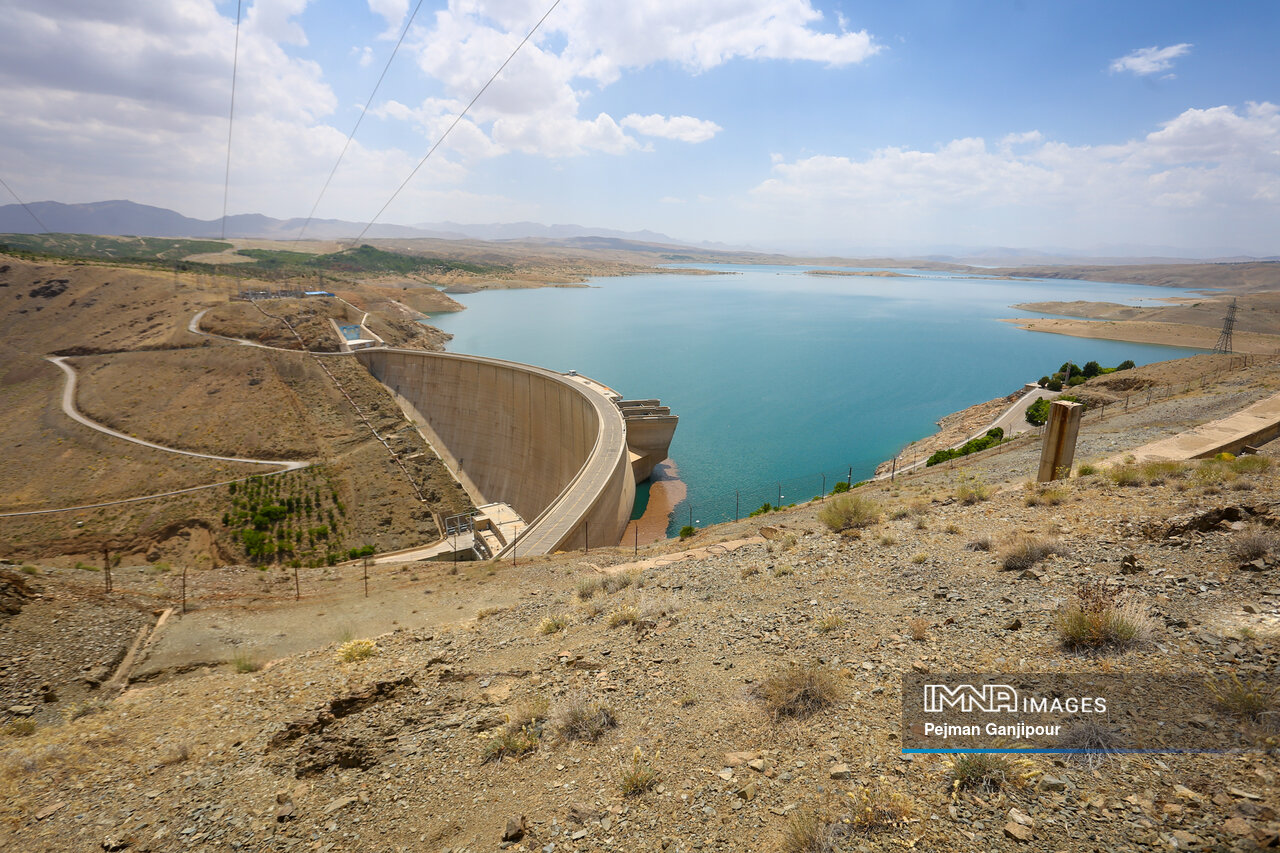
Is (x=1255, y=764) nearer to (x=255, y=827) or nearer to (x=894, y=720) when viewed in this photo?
(x=894, y=720)

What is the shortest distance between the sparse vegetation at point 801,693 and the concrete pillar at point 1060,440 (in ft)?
33.3

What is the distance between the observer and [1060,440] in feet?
41.1

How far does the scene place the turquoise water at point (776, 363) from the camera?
33875 millimetres

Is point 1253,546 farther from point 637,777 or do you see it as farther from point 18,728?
point 18,728

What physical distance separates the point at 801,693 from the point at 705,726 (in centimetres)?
97

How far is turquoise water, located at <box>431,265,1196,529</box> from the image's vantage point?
33875mm

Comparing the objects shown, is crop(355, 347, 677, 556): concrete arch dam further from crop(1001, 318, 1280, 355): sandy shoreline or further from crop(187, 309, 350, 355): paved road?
crop(1001, 318, 1280, 355): sandy shoreline

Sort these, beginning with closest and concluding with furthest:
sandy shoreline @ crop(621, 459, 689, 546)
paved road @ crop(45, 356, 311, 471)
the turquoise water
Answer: sandy shoreline @ crop(621, 459, 689, 546)
paved road @ crop(45, 356, 311, 471)
the turquoise water

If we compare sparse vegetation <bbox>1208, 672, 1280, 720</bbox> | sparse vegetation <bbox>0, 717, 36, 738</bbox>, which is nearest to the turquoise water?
sparse vegetation <bbox>0, 717, 36, 738</bbox>

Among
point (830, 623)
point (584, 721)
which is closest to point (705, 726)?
point (584, 721)

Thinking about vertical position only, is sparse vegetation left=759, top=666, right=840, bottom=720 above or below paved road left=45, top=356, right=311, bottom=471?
above

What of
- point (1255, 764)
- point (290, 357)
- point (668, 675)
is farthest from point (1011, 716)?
point (290, 357)

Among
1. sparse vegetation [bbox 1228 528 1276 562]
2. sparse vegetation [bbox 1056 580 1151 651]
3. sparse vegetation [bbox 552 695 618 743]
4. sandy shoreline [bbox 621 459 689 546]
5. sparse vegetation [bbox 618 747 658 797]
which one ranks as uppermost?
sparse vegetation [bbox 1228 528 1276 562]

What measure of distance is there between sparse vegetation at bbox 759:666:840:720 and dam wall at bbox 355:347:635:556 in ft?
38.2
